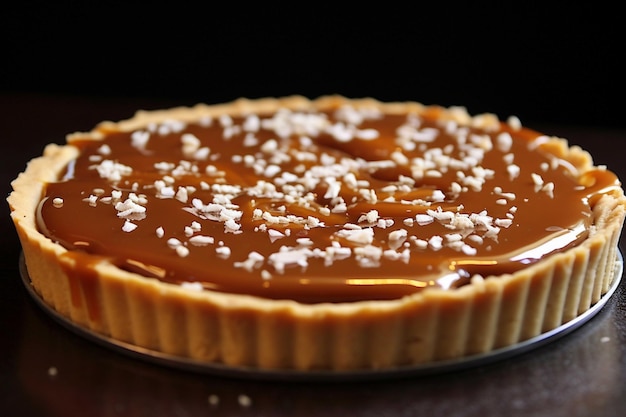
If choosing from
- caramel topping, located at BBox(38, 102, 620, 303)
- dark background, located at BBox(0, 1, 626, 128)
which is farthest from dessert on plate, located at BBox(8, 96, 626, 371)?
dark background, located at BBox(0, 1, 626, 128)

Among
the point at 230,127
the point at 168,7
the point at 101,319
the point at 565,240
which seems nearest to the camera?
the point at 101,319

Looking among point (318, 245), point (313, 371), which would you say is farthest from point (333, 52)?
point (313, 371)

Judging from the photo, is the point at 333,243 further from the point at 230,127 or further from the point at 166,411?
the point at 230,127

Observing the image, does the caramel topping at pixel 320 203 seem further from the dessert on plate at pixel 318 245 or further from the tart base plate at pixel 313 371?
the tart base plate at pixel 313 371

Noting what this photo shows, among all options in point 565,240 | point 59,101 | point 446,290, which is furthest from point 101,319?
point 59,101

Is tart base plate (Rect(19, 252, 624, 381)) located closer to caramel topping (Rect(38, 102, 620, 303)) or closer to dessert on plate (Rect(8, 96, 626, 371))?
dessert on plate (Rect(8, 96, 626, 371))

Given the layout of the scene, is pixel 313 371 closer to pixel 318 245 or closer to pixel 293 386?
pixel 293 386

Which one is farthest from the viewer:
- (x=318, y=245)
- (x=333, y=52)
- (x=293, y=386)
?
(x=333, y=52)
